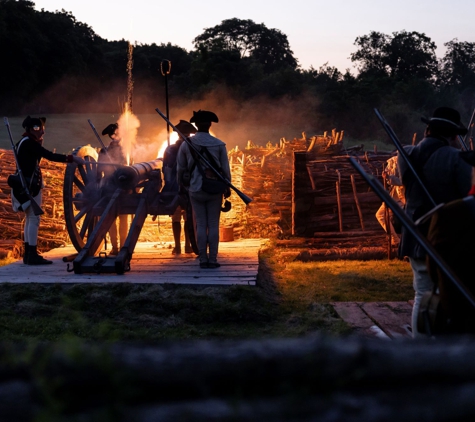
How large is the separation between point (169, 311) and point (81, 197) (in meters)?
2.96

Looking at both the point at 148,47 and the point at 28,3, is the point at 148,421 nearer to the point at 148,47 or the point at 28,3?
the point at 28,3

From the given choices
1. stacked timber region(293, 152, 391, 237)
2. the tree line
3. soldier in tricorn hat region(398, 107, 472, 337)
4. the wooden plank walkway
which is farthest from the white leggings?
the tree line

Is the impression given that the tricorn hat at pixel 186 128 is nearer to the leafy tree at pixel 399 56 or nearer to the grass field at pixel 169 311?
the grass field at pixel 169 311

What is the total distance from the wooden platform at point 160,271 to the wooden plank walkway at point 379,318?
4.20 feet

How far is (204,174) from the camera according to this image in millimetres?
8211

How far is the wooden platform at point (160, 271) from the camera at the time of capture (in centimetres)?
767

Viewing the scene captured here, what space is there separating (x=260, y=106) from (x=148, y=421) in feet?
130

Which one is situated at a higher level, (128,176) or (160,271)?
(128,176)

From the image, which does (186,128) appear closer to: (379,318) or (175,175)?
(175,175)

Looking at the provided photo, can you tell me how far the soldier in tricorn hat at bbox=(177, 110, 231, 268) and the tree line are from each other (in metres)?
25.8

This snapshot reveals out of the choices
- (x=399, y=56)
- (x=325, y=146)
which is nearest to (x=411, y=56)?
(x=399, y=56)

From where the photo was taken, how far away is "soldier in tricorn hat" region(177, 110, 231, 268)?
8.25 meters

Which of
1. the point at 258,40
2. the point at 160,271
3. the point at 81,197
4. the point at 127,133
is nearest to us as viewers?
the point at 160,271

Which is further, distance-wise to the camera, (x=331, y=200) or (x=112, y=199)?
(x=331, y=200)
